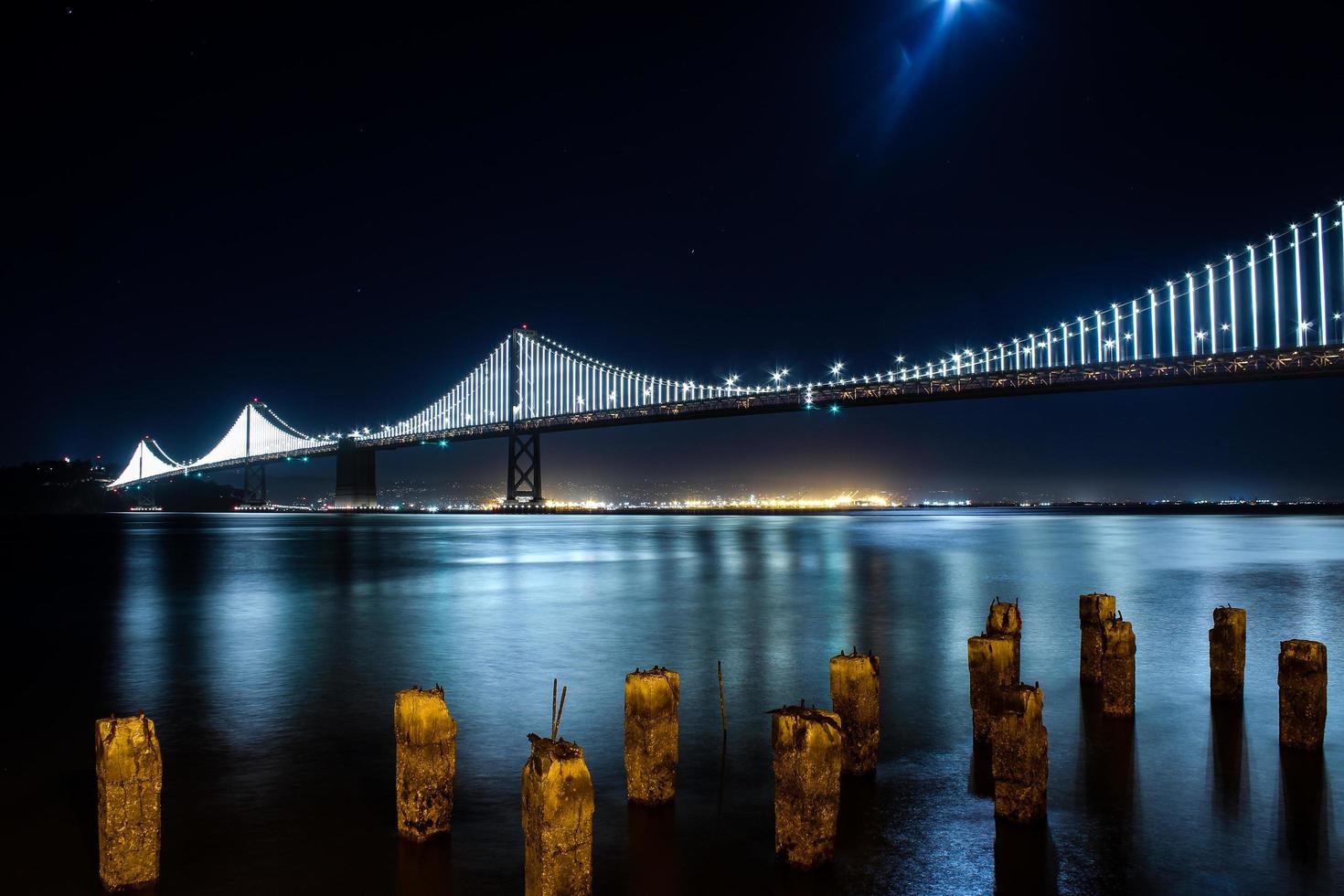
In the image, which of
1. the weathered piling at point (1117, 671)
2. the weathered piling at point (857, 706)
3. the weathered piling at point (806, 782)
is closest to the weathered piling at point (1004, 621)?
the weathered piling at point (1117, 671)

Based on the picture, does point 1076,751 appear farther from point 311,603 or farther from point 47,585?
point 47,585

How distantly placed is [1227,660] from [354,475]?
8594cm

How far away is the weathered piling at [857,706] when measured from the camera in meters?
5.00

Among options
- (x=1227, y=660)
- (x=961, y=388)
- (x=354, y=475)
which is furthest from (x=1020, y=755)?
(x=354, y=475)

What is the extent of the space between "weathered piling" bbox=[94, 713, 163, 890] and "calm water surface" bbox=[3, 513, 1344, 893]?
22 cm

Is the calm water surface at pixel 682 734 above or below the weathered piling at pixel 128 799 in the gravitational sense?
below

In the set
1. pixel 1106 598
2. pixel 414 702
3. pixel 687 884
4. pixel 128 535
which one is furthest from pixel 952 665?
pixel 128 535

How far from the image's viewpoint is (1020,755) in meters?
4.38

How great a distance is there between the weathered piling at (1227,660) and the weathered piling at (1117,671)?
89cm

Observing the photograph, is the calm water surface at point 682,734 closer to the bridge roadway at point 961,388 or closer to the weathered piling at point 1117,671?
the weathered piling at point 1117,671

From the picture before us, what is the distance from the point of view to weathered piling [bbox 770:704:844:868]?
3.82 m

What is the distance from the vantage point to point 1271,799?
5082 mm

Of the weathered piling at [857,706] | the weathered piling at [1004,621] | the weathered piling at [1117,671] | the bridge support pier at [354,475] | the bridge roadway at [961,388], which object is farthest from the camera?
the bridge support pier at [354,475]

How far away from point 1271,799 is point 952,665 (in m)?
4.11
